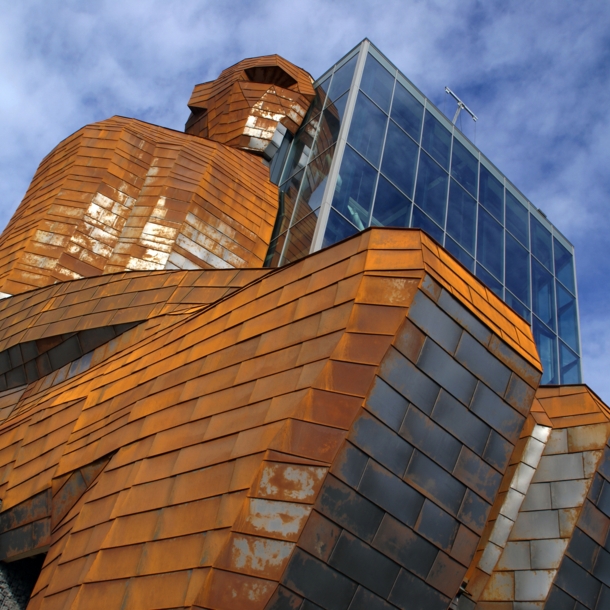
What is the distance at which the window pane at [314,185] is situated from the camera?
23.0 metres

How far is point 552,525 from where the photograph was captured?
586 inches

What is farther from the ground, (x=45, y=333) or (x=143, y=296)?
(x=143, y=296)

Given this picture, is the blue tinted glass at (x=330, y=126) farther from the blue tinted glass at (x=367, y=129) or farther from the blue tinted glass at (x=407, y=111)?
the blue tinted glass at (x=407, y=111)

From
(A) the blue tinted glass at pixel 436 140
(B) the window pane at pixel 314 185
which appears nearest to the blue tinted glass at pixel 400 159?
(A) the blue tinted glass at pixel 436 140

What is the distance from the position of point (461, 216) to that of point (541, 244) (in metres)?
5.81

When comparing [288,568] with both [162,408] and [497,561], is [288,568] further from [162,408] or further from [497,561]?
[497,561]

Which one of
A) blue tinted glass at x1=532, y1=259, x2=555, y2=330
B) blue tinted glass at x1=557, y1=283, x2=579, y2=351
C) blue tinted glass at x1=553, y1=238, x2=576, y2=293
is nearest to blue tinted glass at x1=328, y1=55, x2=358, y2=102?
blue tinted glass at x1=532, y1=259, x2=555, y2=330

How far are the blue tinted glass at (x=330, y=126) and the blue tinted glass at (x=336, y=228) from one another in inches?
140

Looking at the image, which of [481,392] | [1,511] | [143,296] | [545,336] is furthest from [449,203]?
[1,511]

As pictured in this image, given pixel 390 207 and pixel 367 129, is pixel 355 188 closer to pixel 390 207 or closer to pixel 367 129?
pixel 390 207

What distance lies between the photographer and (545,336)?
2808cm

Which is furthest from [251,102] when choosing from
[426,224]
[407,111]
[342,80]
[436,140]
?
[426,224]

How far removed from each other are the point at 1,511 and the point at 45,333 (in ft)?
19.0

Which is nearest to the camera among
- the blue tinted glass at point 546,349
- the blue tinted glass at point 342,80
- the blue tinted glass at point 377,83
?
the blue tinted glass at point 377,83
